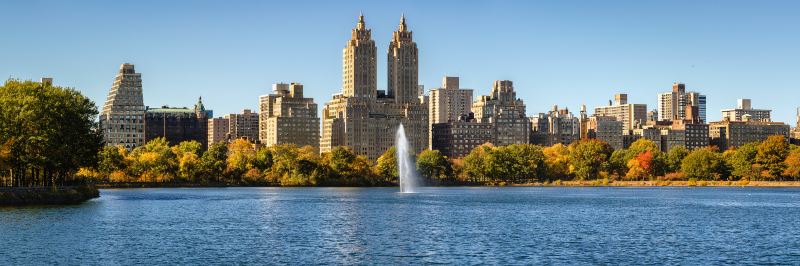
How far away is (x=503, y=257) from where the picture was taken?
230ft

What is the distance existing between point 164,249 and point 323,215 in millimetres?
40257

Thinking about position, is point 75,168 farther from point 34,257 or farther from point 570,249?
point 570,249

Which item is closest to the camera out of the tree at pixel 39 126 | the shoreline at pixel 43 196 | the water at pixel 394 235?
the water at pixel 394 235

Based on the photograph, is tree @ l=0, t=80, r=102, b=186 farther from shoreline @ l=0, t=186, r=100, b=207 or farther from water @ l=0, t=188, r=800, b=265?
water @ l=0, t=188, r=800, b=265

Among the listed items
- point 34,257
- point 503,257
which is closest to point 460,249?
point 503,257

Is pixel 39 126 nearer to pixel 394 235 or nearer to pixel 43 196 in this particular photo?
pixel 43 196

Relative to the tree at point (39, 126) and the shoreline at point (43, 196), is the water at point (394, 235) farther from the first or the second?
the tree at point (39, 126)

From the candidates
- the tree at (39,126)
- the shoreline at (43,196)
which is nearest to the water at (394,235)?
the shoreline at (43,196)

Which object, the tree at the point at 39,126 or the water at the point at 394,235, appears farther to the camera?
the tree at the point at 39,126

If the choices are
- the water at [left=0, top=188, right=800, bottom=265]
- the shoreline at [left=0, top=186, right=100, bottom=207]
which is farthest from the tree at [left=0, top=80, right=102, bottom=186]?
the water at [left=0, top=188, right=800, bottom=265]

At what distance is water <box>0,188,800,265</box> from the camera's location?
69.9 m

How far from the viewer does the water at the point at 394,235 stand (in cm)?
6988

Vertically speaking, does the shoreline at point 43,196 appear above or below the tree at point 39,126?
below

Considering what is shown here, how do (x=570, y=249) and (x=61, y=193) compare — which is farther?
(x=61, y=193)
